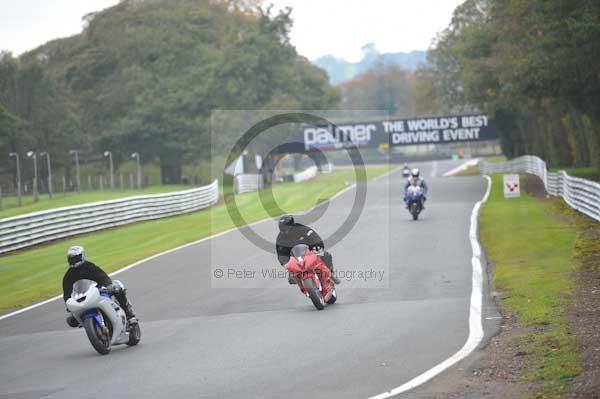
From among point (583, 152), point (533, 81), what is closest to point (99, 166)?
point (583, 152)

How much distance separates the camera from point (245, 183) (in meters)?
62.3

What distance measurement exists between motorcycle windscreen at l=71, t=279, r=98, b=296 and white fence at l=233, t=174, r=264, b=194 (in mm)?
46960

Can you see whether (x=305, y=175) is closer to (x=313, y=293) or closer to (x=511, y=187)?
(x=511, y=187)

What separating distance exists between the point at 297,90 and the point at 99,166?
18498 mm

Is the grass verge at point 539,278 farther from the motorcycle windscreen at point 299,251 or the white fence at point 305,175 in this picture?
the white fence at point 305,175

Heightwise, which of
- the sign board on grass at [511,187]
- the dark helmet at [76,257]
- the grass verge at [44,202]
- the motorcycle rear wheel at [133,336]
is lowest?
A: the motorcycle rear wheel at [133,336]

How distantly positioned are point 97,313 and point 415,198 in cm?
1840

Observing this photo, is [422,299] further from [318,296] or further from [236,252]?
[236,252]

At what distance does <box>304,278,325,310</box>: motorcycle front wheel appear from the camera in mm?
13555

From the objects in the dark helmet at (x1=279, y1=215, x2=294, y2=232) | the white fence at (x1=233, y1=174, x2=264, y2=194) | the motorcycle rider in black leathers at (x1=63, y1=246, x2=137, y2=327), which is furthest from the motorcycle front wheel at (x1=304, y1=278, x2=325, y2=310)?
the white fence at (x1=233, y1=174, x2=264, y2=194)

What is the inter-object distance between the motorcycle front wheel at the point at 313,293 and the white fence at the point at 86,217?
15.3 m

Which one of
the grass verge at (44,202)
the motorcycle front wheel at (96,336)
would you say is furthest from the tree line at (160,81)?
the motorcycle front wheel at (96,336)

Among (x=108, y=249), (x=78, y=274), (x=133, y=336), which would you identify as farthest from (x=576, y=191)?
(x=78, y=274)

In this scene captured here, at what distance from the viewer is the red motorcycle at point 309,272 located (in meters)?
13.5
